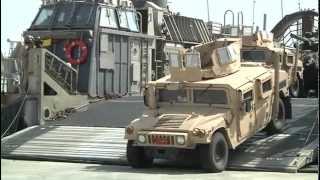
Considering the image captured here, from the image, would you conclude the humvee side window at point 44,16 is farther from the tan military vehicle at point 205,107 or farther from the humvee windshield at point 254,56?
the tan military vehicle at point 205,107

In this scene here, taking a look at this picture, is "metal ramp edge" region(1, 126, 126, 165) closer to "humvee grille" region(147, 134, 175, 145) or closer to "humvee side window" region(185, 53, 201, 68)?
"humvee grille" region(147, 134, 175, 145)

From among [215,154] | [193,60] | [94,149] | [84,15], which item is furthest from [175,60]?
[84,15]

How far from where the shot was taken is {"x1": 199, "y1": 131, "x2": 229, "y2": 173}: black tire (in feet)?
41.8

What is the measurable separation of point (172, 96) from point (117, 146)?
2193 mm

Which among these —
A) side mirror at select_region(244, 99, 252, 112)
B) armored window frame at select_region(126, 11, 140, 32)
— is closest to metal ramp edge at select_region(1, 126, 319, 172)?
side mirror at select_region(244, 99, 252, 112)

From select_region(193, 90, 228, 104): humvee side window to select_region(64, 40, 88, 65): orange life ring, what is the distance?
9889 millimetres

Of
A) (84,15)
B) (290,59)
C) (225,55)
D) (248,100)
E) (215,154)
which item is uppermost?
(84,15)

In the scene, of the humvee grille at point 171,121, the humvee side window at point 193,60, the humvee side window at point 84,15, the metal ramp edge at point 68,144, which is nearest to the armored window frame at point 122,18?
the humvee side window at point 84,15

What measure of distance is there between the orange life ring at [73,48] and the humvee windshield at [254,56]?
789cm

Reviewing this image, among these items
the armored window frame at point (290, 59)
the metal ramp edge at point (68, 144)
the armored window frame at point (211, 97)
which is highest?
the armored window frame at point (290, 59)

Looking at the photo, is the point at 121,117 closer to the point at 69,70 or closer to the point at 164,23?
the point at 69,70

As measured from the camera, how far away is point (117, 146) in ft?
50.9

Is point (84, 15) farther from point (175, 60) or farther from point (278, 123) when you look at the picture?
point (278, 123)

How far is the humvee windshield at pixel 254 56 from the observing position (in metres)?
16.4
